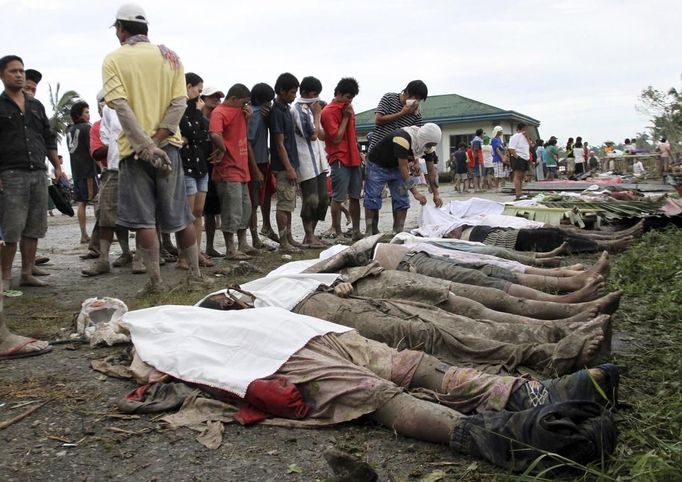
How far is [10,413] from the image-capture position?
3.18 metres

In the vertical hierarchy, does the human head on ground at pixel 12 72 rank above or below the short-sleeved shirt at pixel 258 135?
above

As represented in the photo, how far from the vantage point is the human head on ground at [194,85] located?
7.27m

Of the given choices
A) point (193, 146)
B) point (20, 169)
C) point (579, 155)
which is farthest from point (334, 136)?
point (579, 155)

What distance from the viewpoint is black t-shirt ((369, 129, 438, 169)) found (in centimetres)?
828

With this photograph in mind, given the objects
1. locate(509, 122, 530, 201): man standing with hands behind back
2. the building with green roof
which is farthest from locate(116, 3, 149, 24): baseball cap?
the building with green roof

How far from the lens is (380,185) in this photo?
8.63 metres

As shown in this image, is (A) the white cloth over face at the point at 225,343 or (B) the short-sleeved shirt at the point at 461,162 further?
(B) the short-sleeved shirt at the point at 461,162

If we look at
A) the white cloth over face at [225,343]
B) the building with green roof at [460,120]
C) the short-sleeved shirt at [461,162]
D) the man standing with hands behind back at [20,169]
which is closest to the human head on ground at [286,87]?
the man standing with hands behind back at [20,169]

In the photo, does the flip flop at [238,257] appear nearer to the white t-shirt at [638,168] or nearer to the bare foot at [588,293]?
the bare foot at [588,293]

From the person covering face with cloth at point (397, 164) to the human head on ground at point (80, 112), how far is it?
363cm

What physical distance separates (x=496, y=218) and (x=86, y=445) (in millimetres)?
5407

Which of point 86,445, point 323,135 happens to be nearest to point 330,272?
point 86,445

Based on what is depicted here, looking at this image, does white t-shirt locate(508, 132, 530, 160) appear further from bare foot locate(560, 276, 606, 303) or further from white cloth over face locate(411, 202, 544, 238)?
bare foot locate(560, 276, 606, 303)

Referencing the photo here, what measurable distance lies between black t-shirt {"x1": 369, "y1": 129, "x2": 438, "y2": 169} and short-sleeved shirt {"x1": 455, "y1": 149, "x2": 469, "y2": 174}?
528 inches
